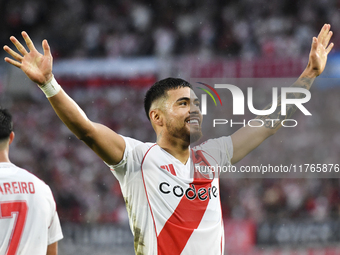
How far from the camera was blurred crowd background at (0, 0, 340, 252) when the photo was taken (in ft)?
29.8

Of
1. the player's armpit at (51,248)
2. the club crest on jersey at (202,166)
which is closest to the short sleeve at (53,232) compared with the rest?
the player's armpit at (51,248)

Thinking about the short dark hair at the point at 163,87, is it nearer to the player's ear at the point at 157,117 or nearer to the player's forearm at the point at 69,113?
the player's ear at the point at 157,117

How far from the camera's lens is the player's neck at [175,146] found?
3045 mm

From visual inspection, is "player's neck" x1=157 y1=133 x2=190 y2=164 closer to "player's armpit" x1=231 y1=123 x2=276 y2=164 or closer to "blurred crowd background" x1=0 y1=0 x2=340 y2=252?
"player's armpit" x1=231 y1=123 x2=276 y2=164

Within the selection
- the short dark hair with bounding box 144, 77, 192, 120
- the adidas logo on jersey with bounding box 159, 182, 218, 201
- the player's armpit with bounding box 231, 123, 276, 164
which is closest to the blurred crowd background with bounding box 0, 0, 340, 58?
the player's armpit with bounding box 231, 123, 276, 164

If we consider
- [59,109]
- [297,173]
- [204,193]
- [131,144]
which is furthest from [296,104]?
[297,173]

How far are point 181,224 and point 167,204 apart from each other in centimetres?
17

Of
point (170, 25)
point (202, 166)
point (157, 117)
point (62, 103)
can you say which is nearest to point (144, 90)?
point (170, 25)

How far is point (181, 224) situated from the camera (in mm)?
2754

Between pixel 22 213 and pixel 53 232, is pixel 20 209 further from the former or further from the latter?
pixel 53 232

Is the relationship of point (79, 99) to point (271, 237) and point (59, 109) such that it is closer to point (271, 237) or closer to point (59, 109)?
point (271, 237)

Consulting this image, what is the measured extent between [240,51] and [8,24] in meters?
7.60

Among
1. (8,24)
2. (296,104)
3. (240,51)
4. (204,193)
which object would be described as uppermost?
(8,24)

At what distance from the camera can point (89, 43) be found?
12.7m
